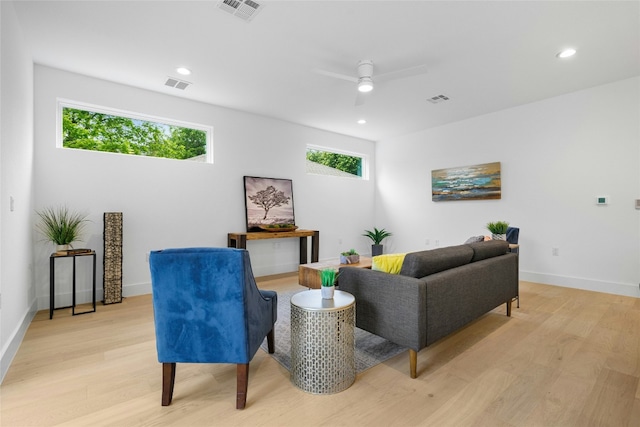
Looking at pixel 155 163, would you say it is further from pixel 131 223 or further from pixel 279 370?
pixel 279 370

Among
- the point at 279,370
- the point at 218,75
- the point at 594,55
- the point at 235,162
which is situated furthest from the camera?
the point at 235,162

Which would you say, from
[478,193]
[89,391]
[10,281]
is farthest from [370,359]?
[478,193]

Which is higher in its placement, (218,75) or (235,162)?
(218,75)

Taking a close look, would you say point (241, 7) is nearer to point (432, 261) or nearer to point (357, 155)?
point (432, 261)

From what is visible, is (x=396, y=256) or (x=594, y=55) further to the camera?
(x=594, y=55)

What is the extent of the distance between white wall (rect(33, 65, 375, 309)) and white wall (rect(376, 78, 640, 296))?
8.21 ft

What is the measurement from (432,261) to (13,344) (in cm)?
320

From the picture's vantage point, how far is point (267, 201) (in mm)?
5156

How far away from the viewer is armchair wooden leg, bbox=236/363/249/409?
5.47ft

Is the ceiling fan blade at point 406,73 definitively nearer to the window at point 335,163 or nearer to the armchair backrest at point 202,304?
the armchair backrest at point 202,304

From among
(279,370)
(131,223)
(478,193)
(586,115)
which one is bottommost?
(279,370)

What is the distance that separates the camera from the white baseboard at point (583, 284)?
385cm

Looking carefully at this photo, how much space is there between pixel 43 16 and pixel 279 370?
3481mm

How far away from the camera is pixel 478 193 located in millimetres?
5266
